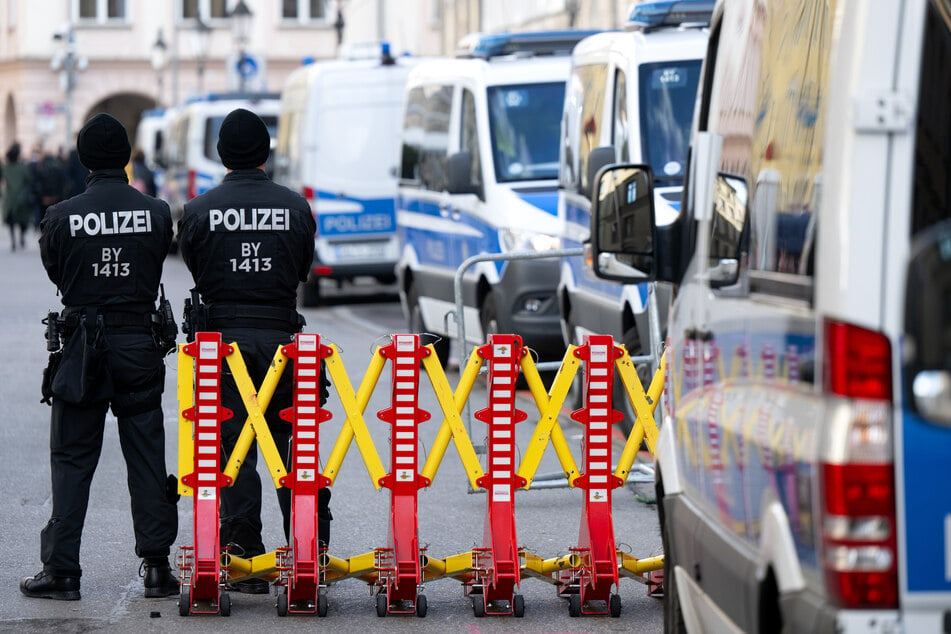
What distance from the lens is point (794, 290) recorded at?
3914mm

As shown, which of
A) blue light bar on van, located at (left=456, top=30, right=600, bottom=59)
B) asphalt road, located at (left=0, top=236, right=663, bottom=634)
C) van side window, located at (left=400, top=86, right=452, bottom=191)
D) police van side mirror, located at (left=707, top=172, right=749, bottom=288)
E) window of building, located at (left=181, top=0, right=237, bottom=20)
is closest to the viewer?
police van side mirror, located at (left=707, top=172, right=749, bottom=288)

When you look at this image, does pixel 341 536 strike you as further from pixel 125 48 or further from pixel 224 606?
pixel 125 48

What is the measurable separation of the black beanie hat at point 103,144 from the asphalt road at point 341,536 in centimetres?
118

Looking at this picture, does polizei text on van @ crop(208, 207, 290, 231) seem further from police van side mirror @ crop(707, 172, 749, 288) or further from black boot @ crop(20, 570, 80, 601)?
police van side mirror @ crop(707, 172, 749, 288)

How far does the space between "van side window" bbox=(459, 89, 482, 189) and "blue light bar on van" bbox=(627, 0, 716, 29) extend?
8.92ft

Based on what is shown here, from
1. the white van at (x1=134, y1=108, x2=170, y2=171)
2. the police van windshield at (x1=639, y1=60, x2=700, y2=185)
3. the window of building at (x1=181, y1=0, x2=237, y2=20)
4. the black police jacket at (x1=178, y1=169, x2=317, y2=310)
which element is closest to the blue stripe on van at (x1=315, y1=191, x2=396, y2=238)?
the police van windshield at (x1=639, y1=60, x2=700, y2=185)

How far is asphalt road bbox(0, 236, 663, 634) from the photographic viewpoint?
6.99 m

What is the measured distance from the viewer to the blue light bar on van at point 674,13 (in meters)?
12.4

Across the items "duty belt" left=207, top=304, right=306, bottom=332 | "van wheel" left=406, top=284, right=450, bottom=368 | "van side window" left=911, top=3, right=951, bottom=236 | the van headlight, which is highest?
"van side window" left=911, top=3, right=951, bottom=236

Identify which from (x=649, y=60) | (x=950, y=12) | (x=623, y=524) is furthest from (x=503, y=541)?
(x=649, y=60)

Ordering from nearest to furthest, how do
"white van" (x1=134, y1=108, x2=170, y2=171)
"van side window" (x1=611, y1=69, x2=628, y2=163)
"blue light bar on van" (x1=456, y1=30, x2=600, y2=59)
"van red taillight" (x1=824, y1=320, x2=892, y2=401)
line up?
"van red taillight" (x1=824, y1=320, x2=892, y2=401)
"van side window" (x1=611, y1=69, x2=628, y2=163)
"blue light bar on van" (x1=456, y1=30, x2=600, y2=59)
"white van" (x1=134, y1=108, x2=170, y2=171)

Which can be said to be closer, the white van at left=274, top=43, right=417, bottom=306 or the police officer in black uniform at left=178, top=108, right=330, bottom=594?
the police officer in black uniform at left=178, top=108, right=330, bottom=594

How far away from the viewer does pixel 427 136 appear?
16.7 m

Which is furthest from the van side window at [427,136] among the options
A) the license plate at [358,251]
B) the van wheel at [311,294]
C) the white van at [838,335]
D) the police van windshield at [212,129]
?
the police van windshield at [212,129]
